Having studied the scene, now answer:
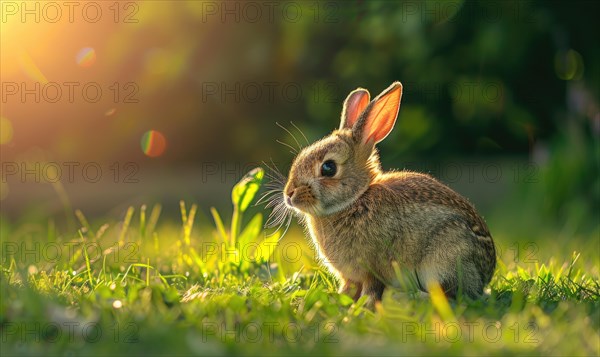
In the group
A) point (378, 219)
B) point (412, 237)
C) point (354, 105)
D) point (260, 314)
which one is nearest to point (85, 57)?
point (354, 105)

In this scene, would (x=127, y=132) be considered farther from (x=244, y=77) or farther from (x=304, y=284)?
(x=304, y=284)

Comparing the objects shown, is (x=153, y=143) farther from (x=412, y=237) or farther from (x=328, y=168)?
(x=412, y=237)

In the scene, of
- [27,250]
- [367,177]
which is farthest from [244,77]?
[367,177]

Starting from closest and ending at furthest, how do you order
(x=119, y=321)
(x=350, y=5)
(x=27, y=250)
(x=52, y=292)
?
(x=119, y=321)
(x=52, y=292)
(x=27, y=250)
(x=350, y=5)

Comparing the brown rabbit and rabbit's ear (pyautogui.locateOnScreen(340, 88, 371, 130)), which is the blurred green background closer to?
rabbit's ear (pyautogui.locateOnScreen(340, 88, 371, 130))

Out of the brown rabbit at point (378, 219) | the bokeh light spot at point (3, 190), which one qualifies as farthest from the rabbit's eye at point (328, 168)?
the bokeh light spot at point (3, 190)

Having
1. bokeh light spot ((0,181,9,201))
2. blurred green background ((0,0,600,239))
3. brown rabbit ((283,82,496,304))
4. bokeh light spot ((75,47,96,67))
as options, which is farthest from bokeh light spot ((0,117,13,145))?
brown rabbit ((283,82,496,304))

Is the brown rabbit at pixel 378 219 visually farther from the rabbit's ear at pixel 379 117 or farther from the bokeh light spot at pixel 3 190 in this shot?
the bokeh light spot at pixel 3 190
